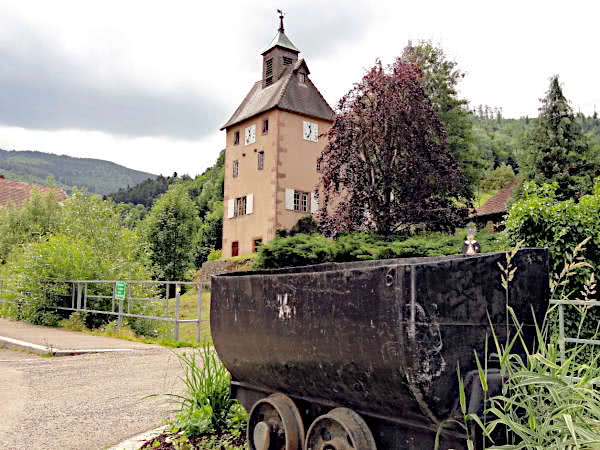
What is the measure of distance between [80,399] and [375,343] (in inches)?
182

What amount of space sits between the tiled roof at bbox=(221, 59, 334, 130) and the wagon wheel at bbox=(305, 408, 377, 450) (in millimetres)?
27814

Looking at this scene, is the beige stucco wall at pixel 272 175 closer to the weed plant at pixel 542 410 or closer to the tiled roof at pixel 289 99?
the tiled roof at pixel 289 99

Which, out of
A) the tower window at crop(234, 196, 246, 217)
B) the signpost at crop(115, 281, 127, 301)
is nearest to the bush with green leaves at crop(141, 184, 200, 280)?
the tower window at crop(234, 196, 246, 217)

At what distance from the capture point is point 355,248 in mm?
17391

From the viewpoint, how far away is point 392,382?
8.35 ft

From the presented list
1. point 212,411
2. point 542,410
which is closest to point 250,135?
point 212,411

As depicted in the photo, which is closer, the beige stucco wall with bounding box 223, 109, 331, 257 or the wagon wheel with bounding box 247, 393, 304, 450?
the wagon wheel with bounding box 247, 393, 304, 450

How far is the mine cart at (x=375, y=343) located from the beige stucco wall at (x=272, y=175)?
25.8m

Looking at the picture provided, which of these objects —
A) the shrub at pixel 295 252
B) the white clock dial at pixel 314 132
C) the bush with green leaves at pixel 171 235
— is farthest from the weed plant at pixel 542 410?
the bush with green leaves at pixel 171 235

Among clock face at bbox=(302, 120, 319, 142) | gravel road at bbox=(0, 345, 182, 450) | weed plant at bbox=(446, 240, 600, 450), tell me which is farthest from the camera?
clock face at bbox=(302, 120, 319, 142)

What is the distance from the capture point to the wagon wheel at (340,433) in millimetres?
2715

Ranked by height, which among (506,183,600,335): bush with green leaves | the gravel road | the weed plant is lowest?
the gravel road

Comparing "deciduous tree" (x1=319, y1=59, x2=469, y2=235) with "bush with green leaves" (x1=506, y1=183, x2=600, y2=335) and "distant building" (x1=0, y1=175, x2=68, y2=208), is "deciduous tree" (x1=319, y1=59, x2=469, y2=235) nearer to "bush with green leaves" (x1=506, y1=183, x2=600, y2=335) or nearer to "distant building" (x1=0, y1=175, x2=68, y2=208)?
"bush with green leaves" (x1=506, y1=183, x2=600, y2=335)

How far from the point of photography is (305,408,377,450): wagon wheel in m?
2.71
